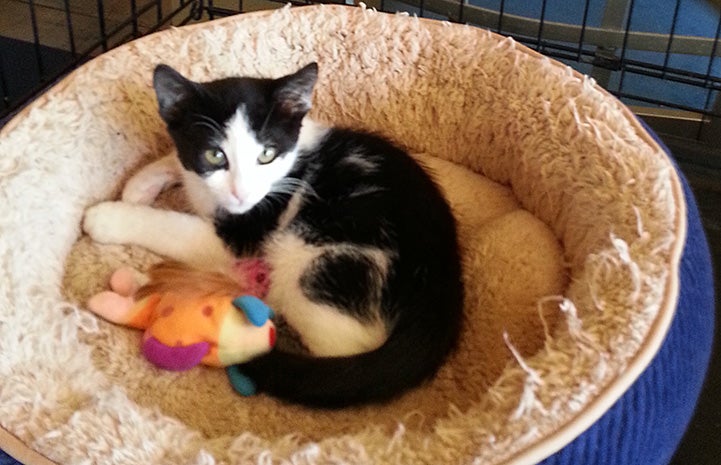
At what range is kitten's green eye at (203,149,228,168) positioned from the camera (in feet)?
4.50

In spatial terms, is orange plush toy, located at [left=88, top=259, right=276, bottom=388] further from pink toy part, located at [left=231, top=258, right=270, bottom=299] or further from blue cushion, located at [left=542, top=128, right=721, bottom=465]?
blue cushion, located at [left=542, top=128, right=721, bottom=465]

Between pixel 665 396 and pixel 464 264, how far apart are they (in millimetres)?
490

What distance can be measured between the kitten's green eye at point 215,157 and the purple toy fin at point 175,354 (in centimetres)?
32

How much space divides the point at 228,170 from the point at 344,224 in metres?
0.23

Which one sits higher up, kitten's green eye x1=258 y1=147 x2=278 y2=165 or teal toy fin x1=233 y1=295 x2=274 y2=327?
kitten's green eye x1=258 y1=147 x2=278 y2=165

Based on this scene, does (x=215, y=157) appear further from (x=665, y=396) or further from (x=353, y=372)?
(x=665, y=396)

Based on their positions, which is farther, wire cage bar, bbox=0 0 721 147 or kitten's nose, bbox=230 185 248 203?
wire cage bar, bbox=0 0 721 147

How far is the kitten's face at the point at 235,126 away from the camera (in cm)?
136

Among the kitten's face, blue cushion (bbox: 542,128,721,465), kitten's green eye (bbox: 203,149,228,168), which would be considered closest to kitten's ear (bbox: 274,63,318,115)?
the kitten's face

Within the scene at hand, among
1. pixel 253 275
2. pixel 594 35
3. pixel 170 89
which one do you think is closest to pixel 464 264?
pixel 253 275

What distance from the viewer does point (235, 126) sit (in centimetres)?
137

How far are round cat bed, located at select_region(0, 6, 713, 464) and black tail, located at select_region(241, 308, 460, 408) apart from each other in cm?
5

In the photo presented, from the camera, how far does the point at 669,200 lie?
1.30 meters

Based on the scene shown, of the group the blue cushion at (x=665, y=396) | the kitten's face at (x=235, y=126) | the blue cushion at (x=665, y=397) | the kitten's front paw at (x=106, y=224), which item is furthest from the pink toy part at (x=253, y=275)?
the blue cushion at (x=665, y=396)
